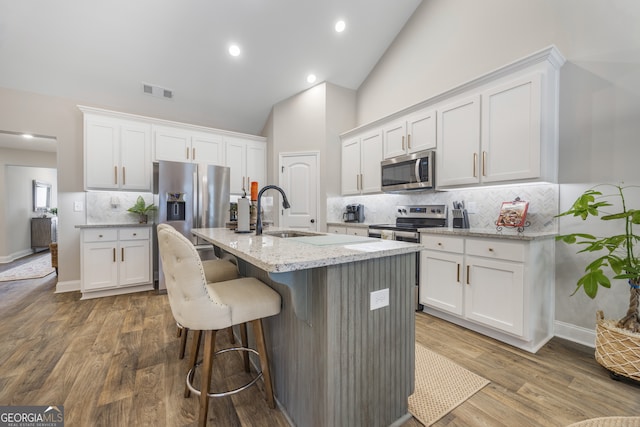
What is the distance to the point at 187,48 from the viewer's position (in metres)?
3.50

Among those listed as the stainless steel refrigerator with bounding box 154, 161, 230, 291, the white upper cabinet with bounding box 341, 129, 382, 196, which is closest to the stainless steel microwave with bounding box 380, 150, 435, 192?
the white upper cabinet with bounding box 341, 129, 382, 196

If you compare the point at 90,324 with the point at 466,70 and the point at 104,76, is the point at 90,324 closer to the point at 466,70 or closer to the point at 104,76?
the point at 104,76

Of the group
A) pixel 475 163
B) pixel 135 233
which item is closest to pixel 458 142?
pixel 475 163

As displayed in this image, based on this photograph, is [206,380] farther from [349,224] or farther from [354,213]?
[354,213]

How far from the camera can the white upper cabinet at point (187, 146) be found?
4.02 metres

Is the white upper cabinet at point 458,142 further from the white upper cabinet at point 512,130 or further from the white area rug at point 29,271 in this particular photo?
the white area rug at point 29,271

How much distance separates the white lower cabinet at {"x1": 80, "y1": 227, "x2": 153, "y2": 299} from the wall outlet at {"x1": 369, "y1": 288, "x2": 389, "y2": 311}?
12.1 ft

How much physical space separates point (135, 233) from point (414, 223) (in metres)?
3.83

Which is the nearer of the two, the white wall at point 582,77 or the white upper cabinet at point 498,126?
the white wall at point 582,77

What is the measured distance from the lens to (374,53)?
415cm

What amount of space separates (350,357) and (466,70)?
3.41 meters

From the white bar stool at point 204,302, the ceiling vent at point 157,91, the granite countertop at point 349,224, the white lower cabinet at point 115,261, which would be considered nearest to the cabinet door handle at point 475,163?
the granite countertop at point 349,224

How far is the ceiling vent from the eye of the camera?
3.90 metres

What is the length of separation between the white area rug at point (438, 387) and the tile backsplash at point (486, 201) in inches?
54.9
